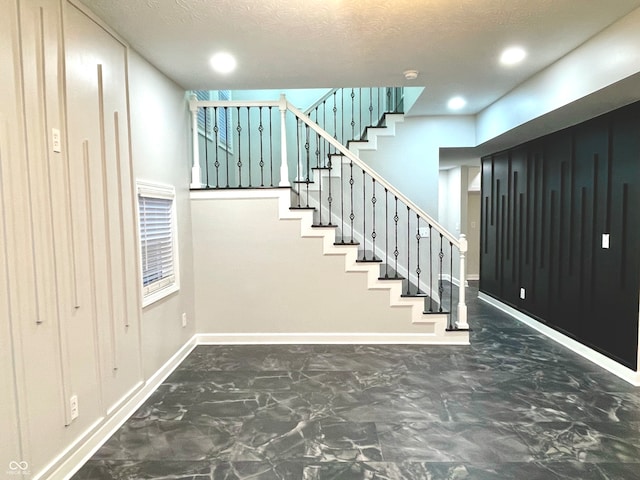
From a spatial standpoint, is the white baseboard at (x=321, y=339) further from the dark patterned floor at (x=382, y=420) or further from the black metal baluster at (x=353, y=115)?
the black metal baluster at (x=353, y=115)

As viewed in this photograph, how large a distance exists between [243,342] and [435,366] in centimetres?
207

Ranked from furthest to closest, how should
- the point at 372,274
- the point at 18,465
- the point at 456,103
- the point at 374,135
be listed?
1. the point at 374,135
2. the point at 456,103
3. the point at 372,274
4. the point at 18,465

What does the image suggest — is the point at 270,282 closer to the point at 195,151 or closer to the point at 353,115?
the point at 195,151

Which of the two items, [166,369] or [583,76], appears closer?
[583,76]

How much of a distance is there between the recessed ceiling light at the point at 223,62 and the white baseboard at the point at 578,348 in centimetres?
422

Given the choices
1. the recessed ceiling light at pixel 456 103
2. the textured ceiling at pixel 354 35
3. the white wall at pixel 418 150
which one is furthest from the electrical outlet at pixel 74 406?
the recessed ceiling light at pixel 456 103

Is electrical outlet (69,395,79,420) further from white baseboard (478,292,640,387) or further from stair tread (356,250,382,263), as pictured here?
white baseboard (478,292,640,387)

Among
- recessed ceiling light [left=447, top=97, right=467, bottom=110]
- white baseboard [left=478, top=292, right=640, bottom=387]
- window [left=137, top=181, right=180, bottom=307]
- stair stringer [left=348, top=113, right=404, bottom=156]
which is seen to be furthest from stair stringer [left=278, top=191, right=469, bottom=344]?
recessed ceiling light [left=447, top=97, right=467, bottom=110]

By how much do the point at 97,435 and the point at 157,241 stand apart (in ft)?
5.24

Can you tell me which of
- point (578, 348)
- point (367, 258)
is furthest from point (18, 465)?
point (578, 348)

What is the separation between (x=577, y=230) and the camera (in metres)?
3.96

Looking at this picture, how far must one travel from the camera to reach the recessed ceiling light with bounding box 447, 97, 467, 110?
4.39 meters

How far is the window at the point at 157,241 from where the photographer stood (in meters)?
3.12

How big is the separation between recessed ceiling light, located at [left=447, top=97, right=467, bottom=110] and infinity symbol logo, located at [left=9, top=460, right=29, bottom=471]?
468 cm
